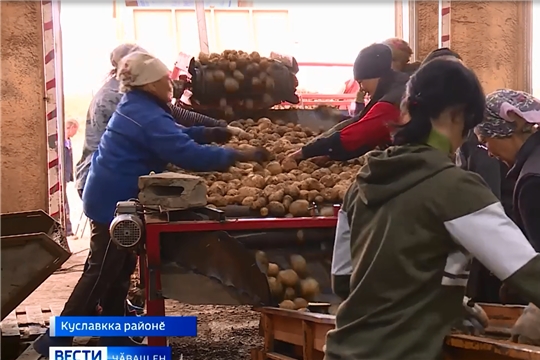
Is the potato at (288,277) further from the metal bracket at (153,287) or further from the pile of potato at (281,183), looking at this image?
the metal bracket at (153,287)

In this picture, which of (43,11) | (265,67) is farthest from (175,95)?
(43,11)

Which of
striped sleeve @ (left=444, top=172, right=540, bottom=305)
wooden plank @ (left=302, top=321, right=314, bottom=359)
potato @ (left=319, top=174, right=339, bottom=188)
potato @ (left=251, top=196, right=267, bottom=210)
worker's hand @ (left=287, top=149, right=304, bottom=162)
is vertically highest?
striped sleeve @ (left=444, top=172, right=540, bottom=305)

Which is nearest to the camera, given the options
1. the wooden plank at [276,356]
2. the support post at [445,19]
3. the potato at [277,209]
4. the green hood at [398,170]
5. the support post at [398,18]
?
the green hood at [398,170]

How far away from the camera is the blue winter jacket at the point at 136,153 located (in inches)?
118

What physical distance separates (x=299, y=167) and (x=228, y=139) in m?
0.49

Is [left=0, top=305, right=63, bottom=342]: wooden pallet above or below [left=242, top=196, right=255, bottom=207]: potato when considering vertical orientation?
below

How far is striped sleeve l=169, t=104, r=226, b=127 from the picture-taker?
3.89 meters

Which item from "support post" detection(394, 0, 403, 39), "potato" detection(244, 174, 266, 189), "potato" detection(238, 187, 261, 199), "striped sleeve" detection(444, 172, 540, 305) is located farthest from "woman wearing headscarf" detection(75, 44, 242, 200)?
"support post" detection(394, 0, 403, 39)

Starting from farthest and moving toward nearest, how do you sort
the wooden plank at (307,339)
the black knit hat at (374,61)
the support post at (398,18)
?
the support post at (398,18) → the black knit hat at (374,61) → the wooden plank at (307,339)

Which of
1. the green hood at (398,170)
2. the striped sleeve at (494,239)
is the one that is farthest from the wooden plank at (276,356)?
the striped sleeve at (494,239)

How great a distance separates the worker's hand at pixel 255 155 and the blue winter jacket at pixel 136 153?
0.07m

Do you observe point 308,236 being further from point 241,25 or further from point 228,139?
point 241,25

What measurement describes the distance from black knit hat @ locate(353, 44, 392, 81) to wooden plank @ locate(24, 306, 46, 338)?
2.09 m
